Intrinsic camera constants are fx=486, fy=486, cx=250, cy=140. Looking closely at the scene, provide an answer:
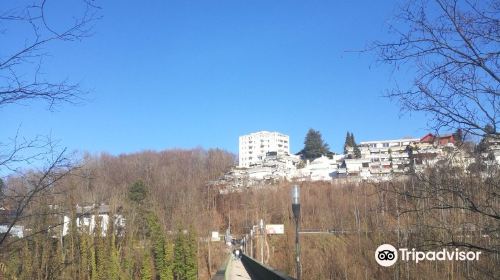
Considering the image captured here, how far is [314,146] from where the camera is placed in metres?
152

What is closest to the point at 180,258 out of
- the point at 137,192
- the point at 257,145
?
the point at 137,192

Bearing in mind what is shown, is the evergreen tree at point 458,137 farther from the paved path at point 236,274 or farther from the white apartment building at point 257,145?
the white apartment building at point 257,145

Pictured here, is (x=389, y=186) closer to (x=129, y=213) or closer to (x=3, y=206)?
(x=3, y=206)

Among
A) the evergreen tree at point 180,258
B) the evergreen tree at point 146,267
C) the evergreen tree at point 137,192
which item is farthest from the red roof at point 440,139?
the evergreen tree at point 137,192

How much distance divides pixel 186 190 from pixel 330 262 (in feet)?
203

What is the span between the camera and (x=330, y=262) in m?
34.6

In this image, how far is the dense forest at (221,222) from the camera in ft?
15.8

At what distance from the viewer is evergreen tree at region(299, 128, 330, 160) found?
151500 millimetres

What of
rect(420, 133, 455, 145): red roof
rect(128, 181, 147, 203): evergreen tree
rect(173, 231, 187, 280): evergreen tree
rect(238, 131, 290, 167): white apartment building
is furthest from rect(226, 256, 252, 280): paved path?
rect(238, 131, 290, 167): white apartment building

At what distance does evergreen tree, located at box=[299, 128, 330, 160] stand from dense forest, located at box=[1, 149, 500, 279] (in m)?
32.3

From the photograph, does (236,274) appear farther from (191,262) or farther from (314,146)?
(314,146)

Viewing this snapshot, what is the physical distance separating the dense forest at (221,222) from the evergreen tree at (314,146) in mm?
32308

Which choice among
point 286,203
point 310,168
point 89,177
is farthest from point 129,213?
point 310,168

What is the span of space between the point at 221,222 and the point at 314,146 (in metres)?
65.1
